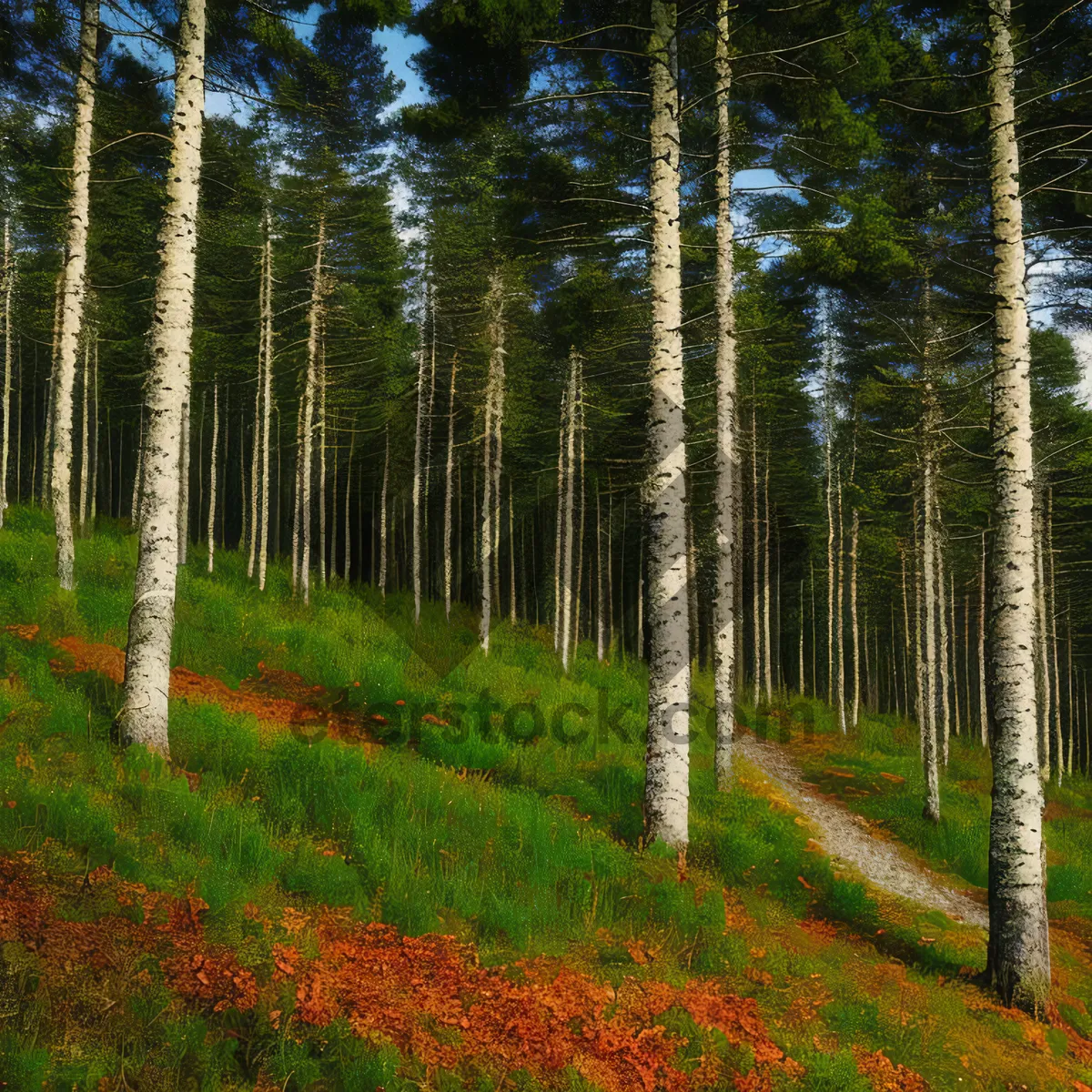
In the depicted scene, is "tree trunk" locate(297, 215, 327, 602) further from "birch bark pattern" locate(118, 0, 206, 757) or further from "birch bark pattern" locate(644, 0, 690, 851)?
"birch bark pattern" locate(644, 0, 690, 851)

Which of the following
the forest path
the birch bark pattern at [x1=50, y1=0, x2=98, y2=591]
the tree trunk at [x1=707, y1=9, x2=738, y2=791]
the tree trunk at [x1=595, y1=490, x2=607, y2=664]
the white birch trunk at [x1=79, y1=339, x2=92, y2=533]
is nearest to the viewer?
the forest path

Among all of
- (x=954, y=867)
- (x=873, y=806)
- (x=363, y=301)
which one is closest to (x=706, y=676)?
(x=873, y=806)

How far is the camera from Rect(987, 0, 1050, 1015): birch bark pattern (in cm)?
702

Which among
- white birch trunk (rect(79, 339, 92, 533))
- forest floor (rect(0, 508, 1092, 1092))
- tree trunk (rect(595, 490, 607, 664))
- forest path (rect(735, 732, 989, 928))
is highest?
white birch trunk (rect(79, 339, 92, 533))

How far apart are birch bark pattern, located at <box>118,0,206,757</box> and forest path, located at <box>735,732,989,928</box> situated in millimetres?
8963

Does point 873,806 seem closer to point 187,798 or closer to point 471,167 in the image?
point 187,798

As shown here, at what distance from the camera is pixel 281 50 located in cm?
979

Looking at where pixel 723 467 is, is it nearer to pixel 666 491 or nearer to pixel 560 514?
pixel 666 491

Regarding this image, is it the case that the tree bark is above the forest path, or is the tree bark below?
above

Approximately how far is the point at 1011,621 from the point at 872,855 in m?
6.22

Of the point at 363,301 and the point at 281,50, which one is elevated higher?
the point at 363,301

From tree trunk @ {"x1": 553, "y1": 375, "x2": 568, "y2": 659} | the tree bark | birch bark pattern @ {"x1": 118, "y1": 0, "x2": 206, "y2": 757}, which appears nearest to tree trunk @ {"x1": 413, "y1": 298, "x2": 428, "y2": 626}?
the tree bark

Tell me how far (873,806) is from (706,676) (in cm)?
1278

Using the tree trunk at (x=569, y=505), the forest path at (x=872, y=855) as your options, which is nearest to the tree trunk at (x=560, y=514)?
the tree trunk at (x=569, y=505)
